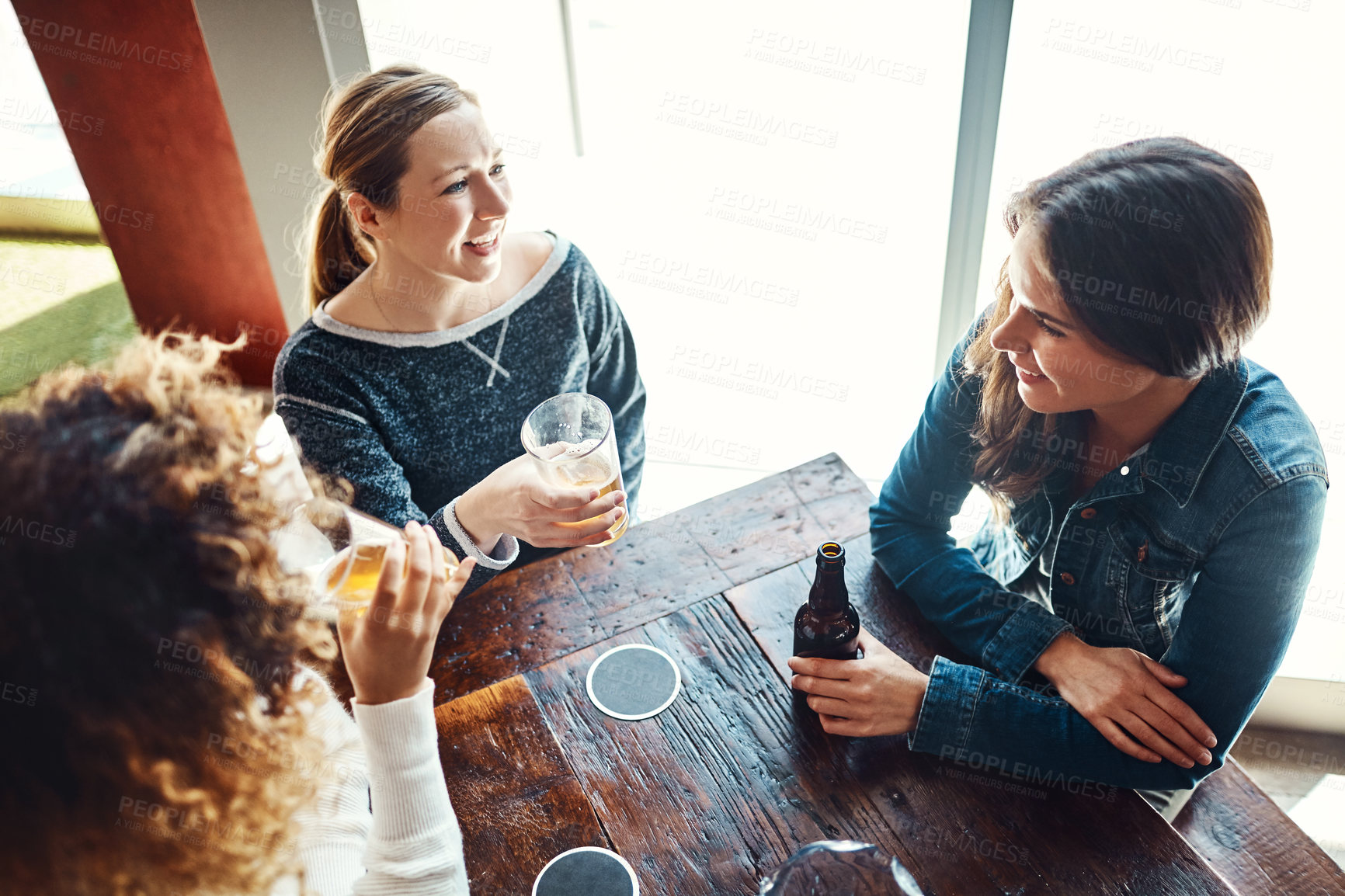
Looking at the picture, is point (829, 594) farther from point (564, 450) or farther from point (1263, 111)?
point (1263, 111)

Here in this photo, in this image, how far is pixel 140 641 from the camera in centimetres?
73

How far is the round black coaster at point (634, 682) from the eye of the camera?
3.78 feet

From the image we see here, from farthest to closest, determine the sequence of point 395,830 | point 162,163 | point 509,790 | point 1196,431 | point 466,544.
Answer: point 162,163 → point 466,544 → point 1196,431 → point 509,790 → point 395,830

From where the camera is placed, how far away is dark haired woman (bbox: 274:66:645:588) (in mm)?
1509

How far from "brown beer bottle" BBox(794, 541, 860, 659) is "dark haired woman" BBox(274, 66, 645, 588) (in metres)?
0.32

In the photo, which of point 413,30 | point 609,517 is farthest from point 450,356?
point 413,30

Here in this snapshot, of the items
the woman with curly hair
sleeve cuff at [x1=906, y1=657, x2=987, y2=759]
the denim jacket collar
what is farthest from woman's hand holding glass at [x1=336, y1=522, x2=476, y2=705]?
the denim jacket collar

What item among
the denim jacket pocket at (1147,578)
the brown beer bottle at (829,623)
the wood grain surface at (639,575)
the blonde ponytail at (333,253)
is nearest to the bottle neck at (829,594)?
the brown beer bottle at (829,623)

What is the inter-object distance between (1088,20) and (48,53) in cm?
321

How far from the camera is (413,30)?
250 cm

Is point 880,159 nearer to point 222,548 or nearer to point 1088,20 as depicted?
point 1088,20

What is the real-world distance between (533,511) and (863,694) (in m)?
0.55

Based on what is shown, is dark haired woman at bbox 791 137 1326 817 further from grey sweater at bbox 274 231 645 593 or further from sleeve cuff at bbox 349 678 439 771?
grey sweater at bbox 274 231 645 593

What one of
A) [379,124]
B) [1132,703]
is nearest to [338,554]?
[379,124]
